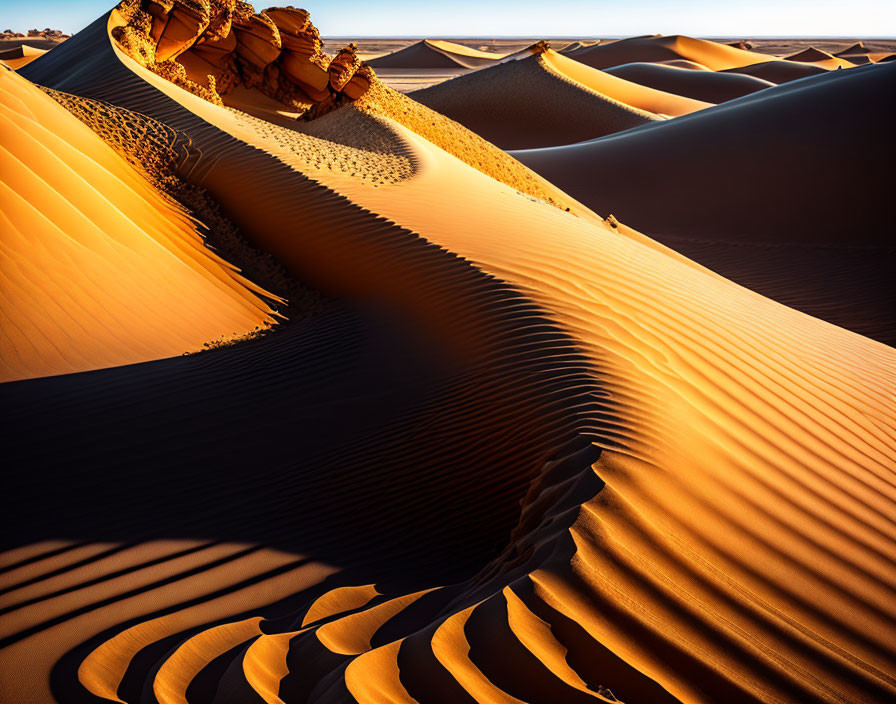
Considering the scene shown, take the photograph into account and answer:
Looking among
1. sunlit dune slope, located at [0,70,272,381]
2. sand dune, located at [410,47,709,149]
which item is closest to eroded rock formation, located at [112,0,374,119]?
sunlit dune slope, located at [0,70,272,381]

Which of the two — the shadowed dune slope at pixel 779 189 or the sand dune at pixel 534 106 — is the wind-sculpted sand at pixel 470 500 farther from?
the sand dune at pixel 534 106

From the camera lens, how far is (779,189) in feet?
50.6

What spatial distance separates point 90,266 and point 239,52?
9466mm

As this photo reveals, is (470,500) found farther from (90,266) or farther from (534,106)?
(534,106)

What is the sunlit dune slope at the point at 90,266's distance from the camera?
5672 millimetres

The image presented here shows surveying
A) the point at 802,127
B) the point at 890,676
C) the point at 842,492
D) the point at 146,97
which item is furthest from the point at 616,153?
the point at 890,676

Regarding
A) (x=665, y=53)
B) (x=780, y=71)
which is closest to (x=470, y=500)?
(x=780, y=71)

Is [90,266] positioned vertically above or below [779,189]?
below

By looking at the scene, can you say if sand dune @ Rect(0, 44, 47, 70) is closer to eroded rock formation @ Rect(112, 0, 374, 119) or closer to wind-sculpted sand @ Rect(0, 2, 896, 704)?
eroded rock formation @ Rect(112, 0, 374, 119)

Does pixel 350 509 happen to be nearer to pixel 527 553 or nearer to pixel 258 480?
pixel 258 480

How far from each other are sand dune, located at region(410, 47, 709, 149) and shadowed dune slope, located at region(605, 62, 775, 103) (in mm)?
6856

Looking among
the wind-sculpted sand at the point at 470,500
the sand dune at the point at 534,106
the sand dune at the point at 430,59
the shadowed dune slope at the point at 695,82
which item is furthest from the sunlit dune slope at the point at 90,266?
the sand dune at the point at 430,59

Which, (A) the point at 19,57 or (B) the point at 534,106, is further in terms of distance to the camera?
(B) the point at 534,106

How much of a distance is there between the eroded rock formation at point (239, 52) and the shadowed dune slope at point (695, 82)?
2943 centimetres
